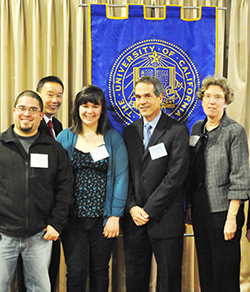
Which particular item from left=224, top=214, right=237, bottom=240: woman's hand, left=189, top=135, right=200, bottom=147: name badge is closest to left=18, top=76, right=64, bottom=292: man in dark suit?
left=189, top=135, right=200, bottom=147: name badge

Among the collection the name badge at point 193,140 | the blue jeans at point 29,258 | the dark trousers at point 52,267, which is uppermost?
the name badge at point 193,140

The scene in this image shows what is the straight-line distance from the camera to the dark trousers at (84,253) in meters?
2.13

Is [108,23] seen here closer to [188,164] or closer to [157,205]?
[188,164]

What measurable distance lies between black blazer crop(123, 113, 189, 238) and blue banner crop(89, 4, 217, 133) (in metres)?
0.56

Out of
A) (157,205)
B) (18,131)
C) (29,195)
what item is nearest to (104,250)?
(157,205)

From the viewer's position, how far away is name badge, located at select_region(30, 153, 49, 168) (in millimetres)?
1933

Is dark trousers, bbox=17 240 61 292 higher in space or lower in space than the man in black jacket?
lower

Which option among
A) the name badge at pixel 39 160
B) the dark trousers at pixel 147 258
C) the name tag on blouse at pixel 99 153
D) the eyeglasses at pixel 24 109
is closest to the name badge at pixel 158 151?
the name tag on blouse at pixel 99 153

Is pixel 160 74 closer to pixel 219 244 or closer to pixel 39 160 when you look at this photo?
pixel 39 160

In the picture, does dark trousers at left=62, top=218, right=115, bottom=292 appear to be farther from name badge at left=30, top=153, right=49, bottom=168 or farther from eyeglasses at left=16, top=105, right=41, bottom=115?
eyeglasses at left=16, top=105, right=41, bottom=115

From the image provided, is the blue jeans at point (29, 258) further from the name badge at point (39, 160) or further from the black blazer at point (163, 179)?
the black blazer at point (163, 179)

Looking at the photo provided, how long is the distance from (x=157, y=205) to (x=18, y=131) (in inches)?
41.4

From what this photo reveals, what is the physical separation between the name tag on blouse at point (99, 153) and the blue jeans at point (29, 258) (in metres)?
0.61

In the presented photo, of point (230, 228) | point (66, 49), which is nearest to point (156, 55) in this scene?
point (66, 49)
